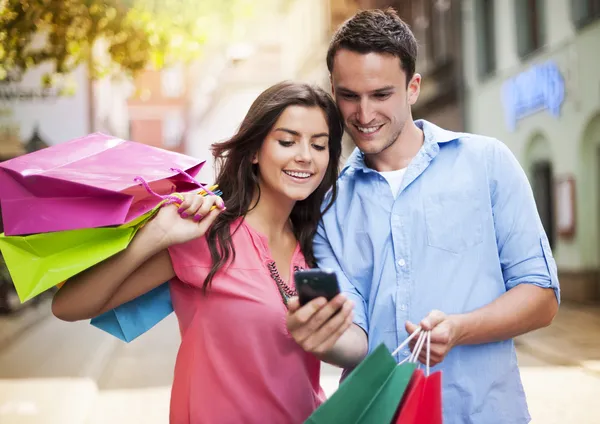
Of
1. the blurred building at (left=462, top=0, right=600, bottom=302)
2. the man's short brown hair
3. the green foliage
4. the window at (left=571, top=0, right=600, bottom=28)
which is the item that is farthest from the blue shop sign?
the man's short brown hair

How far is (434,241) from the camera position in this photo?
2762 mm

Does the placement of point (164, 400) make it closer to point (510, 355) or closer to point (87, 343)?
point (87, 343)

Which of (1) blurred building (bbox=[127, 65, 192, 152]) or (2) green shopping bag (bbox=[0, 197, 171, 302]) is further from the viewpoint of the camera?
(1) blurred building (bbox=[127, 65, 192, 152])

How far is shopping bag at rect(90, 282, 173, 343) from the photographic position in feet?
9.30

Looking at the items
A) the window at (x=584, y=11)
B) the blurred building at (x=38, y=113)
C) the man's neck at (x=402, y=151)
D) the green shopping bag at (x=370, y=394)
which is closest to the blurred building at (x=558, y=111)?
the window at (x=584, y=11)

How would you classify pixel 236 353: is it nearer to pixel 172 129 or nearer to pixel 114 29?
pixel 114 29

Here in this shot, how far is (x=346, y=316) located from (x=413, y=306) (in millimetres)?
538

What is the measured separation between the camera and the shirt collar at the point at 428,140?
9.51 feet

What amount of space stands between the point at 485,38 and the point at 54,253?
18504mm

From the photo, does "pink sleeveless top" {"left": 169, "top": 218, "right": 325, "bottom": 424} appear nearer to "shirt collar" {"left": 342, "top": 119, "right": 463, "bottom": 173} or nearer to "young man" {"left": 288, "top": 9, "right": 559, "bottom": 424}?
"young man" {"left": 288, "top": 9, "right": 559, "bottom": 424}

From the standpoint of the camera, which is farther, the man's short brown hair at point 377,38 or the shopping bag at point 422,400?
the man's short brown hair at point 377,38

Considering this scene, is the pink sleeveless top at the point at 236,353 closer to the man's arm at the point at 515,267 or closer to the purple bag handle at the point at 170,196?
the purple bag handle at the point at 170,196

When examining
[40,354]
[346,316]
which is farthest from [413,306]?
[40,354]

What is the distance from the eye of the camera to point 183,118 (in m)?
82.9
